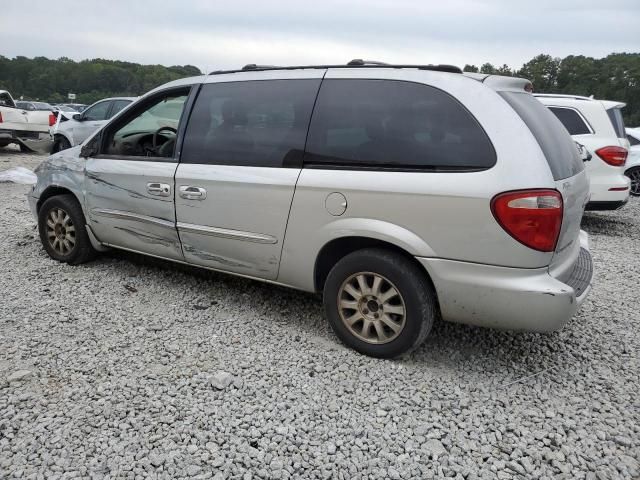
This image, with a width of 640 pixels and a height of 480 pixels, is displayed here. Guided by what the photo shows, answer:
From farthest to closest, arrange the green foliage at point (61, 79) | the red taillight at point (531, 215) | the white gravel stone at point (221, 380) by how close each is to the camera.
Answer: the green foliage at point (61, 79)
the white gravel stone at point (221, 380)
the red taillight at point (531, 215)


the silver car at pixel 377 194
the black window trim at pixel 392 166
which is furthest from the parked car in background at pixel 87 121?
the black window trim at pixel 392 166

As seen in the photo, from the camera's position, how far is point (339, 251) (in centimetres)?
324

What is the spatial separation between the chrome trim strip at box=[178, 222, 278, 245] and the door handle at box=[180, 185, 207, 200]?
210mm

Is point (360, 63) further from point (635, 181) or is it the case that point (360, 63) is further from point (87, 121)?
point (87, 121)

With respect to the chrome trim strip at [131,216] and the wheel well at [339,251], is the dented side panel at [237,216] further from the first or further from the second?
the wheel well at [339,251]

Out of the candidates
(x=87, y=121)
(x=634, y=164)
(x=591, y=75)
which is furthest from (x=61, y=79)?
(x=634, y=164)

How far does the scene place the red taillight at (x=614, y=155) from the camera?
661 centimetres

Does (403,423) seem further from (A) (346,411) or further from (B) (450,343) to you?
(B) (450,343)

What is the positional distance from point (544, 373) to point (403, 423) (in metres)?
1.08

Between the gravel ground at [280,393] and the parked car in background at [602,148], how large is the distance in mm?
2992

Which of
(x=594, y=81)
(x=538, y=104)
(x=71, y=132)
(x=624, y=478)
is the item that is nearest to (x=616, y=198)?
(x=538, y=104)

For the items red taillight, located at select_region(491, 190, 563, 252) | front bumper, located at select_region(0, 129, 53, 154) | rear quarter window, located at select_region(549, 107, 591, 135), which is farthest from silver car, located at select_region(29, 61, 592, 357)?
front bumper, located at select_region(0, 129, 53, 154)

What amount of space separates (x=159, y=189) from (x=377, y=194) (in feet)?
5.88

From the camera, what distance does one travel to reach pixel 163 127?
4.36 m
